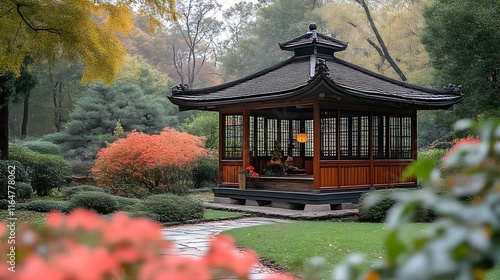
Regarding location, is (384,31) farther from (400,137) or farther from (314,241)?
(314,241)

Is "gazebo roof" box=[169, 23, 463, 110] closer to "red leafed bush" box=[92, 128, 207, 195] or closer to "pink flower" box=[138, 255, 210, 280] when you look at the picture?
"red leafed bush" box=[92, 128, 207, 195]

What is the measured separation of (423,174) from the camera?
3.75ft

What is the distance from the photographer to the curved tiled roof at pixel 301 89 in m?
13.1

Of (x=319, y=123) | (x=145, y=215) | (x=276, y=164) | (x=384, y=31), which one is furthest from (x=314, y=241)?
(x=384, y=31)

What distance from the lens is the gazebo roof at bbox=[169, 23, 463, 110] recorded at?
43.0 ft

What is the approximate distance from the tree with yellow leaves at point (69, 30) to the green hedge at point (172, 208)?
2920 millimetres

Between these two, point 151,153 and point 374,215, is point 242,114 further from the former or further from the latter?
point 374,215

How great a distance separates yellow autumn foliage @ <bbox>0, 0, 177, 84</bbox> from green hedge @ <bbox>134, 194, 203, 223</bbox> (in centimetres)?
290

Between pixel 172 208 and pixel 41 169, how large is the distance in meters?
6.58

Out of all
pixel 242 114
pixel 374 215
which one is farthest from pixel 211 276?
pixel 242 114

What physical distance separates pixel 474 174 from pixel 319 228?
8.81 metres

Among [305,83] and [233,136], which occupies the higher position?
[305,83]

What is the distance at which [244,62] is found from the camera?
40.8 meters

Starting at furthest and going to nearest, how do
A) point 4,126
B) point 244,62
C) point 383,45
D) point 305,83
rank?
point 244,62, point 383,45, point 4,126, point 305,83
